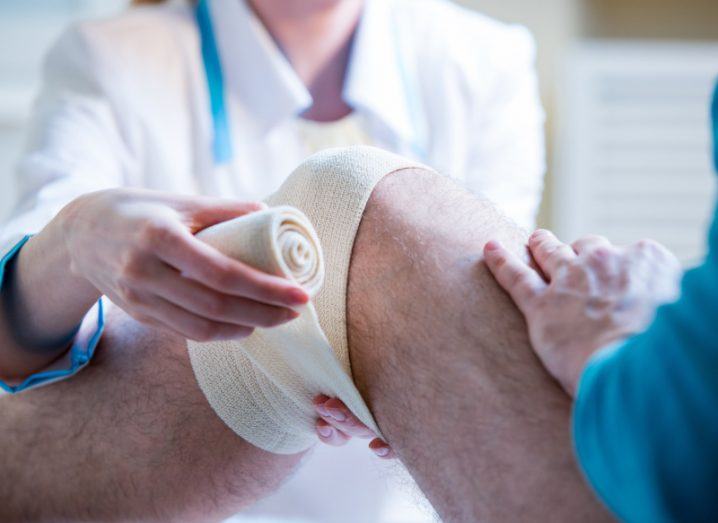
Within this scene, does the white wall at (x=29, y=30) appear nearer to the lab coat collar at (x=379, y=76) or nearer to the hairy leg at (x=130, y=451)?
the lab coat collar at (x=379, y=76)

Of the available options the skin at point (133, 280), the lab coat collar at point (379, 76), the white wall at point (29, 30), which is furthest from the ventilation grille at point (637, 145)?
the skin at point (133, 280)

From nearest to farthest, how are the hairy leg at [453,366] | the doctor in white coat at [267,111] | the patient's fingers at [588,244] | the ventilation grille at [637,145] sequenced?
1. the hairy leg at [453,366]
2. the patient's fingers at [588,244]
3. the doctor in white coat at [267,111]
4. the ventilation grille at [637,145]

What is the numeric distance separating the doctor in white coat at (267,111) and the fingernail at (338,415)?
0.82 feet

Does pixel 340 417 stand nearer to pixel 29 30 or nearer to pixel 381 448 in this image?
pixel 381 448

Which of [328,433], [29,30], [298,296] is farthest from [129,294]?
[29,30]

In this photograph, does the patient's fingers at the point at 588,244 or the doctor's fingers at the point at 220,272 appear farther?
the patient's fingers at the point at 588,244

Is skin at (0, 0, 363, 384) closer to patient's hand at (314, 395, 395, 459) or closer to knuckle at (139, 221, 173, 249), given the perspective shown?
knuckle at (139, 221, 173, 249)

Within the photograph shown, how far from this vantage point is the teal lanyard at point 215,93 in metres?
1.22

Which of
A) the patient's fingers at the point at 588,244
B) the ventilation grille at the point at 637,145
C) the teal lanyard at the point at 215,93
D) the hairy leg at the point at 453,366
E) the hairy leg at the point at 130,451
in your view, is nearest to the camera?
the hairy leg at the point at 453,366

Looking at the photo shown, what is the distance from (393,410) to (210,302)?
0.17 meters

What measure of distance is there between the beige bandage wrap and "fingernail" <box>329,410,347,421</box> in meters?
0.01

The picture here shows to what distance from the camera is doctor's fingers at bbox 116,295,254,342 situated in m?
0.62

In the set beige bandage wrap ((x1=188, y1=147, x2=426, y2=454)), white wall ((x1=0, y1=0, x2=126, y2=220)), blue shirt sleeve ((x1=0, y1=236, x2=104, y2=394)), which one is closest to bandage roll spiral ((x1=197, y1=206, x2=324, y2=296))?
beige bandage wrap ((x1=188, y1=147, x2=426, y2=454))

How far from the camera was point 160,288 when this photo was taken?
0.61 m
